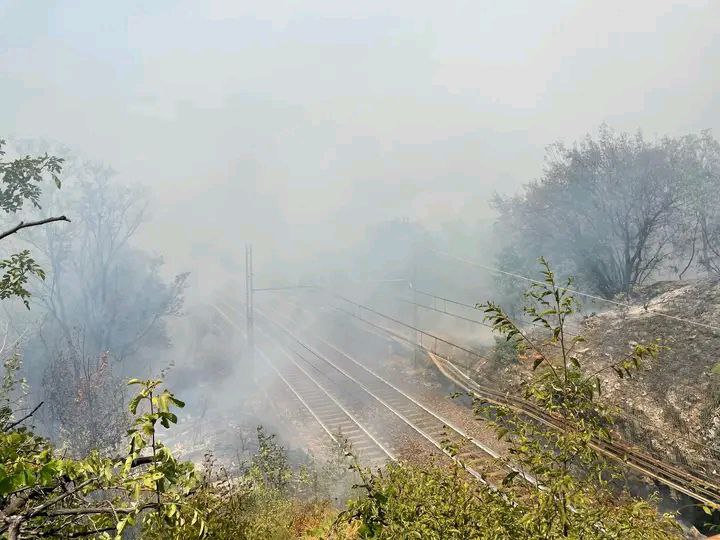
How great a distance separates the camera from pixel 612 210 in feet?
74.4

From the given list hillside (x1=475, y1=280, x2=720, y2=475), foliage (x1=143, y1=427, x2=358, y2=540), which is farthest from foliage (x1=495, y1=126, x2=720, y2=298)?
foliage (x1=143, y1=427, x2=358, y2=540)

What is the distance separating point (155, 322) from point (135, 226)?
579cm

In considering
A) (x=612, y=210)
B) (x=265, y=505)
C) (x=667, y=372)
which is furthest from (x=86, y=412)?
(x=612, y=210)

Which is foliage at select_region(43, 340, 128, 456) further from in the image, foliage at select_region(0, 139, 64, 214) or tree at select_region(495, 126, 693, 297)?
tree at select_region(495, 126, 693, 297)

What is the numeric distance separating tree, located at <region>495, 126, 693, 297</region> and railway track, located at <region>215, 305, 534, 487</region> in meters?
13.2

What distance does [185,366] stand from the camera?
26406mm

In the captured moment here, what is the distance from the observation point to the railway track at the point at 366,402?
12.9 meters

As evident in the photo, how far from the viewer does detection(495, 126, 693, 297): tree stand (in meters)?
22.1

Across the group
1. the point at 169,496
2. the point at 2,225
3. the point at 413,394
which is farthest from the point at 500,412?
the point at 2,225

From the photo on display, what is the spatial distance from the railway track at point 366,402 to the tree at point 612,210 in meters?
13.2

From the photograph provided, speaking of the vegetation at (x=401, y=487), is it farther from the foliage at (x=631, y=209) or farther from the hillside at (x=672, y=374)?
the foliage at (x=631, y=209)

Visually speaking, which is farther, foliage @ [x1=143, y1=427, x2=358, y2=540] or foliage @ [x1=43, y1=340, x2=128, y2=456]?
foliage @ [x1=43, y1=340, x2=128, y2=456]

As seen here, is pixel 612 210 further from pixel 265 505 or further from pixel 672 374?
pixel 265 505

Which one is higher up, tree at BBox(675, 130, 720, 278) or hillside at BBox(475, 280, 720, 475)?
tree at BBox(675, 130, 720, 278)
